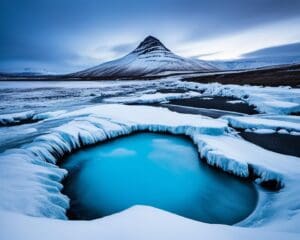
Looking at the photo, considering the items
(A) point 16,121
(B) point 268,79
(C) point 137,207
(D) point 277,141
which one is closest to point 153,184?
(C) point 137,207

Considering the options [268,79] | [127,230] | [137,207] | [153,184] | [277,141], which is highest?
[268,79]

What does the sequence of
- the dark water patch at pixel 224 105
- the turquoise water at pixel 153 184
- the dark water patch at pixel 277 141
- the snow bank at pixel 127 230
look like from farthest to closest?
the dark water patch at pixel 224 105 → the dark water patch at pixel 277 141 → the turquoise water at pixel 153 184 → the snow bank at pixel 127 230

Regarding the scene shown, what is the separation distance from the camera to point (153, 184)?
759 centimetres

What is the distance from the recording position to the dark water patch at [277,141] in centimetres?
907

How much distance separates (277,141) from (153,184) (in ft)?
20.0

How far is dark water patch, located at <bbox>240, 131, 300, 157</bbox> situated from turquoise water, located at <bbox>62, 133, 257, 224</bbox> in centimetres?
285

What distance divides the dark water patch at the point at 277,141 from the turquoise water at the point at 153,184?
112 inches

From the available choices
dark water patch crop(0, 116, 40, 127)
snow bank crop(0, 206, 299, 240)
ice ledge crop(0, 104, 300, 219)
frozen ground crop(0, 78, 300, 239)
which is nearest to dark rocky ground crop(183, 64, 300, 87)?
frozen ground crop(0, 78, 300, 239)

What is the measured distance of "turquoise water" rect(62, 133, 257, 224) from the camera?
6.21 meters

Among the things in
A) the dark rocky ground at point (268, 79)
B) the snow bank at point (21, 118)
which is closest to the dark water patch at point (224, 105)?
the dark rocky ground at point (268, 79)

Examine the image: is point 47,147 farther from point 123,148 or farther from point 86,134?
point 123,148

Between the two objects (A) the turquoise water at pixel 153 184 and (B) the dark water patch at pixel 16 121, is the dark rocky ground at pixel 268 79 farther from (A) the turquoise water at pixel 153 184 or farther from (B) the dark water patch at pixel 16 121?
(B) the dark water patch at pixel 16 121

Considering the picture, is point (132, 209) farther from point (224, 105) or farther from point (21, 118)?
point (224, 105)

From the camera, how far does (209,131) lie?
34.9 feet
